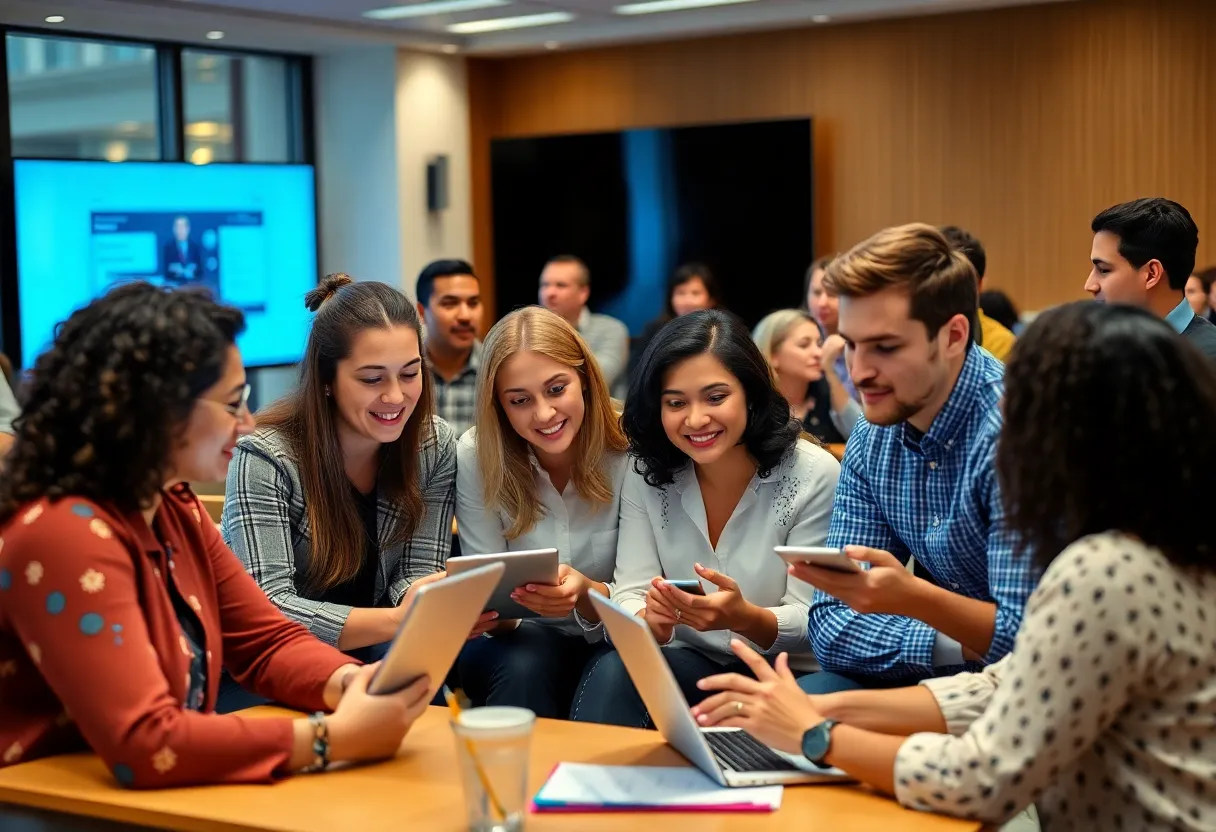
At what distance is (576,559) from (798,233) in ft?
16.1

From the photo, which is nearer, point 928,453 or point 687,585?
point 928,453

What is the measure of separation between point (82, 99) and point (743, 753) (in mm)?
6481

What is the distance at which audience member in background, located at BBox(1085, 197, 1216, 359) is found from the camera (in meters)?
3.94

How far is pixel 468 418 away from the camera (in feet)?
18.2

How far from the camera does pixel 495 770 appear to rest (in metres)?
1.64

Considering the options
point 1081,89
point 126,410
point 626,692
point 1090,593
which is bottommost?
point 626,692

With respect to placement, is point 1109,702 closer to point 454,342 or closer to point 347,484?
point 347,484

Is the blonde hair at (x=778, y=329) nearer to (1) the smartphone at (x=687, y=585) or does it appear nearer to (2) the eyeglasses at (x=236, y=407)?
(1) the smartphone at (x=687, y=585)

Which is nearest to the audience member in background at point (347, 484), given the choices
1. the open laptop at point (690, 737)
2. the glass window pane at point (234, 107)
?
the open laptop at point (690, 737)

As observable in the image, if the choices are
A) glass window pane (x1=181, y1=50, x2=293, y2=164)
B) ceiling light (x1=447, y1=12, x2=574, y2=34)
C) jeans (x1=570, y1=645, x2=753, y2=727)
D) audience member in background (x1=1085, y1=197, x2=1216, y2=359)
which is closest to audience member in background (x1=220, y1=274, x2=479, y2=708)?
jeans (x1=570, y1=645, x2=753, y2=727)

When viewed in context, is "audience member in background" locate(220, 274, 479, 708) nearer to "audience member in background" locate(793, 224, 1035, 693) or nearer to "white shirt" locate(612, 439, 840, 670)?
"white shirt" locate(612, 439, 840, 670)

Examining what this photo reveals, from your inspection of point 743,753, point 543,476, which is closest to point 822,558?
point 743,753

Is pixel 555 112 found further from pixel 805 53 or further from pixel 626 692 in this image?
pixel 626 692

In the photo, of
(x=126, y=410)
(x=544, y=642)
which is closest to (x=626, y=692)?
(x=544, y=642)
